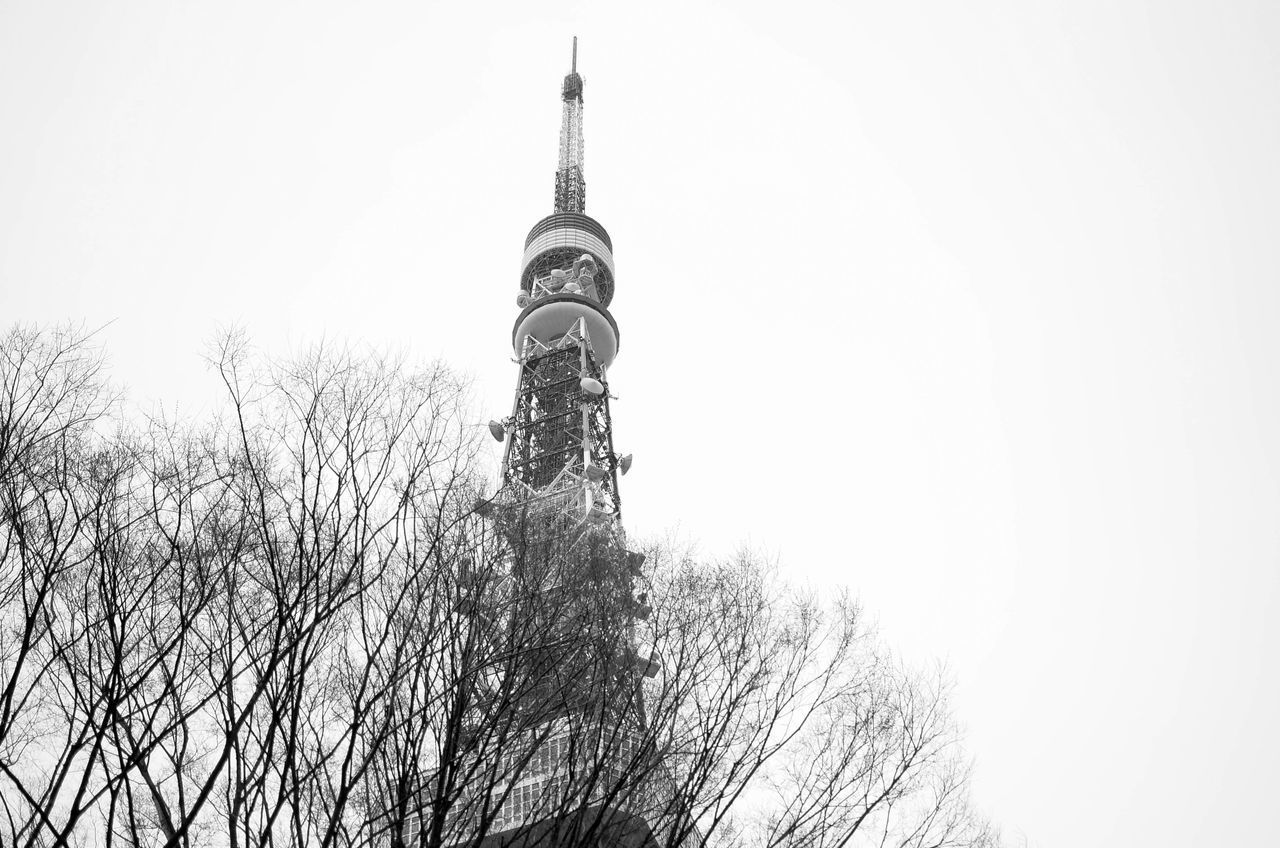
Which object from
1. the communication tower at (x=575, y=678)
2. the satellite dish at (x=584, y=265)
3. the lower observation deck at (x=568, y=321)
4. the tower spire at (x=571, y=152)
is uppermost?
the tower spire at (x=571, y=152)

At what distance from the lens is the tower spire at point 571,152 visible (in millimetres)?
56094

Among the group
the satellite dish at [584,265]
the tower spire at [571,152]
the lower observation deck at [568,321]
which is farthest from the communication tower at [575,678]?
the tower spire at [571,152]

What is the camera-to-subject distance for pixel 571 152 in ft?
194

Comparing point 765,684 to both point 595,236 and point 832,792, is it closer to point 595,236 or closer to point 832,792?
point 832,792

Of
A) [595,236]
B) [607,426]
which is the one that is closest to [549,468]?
[607,426]

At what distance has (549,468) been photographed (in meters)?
43.3

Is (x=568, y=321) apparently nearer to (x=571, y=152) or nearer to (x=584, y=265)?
(x=584, y=265)

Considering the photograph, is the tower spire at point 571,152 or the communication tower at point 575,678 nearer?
the communication tower at point 575,678

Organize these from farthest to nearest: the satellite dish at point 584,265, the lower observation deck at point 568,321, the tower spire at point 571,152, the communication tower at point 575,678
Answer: the tower spire at point 571,152 → the satellite dish at point 584,265 → the lower observation deck at point 568,321 → the communication tower at point 575,678

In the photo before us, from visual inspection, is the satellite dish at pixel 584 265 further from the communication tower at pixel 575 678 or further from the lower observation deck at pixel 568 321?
the communication tower at pixel 575 678

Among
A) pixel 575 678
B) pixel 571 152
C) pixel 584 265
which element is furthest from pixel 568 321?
pixel 575 678

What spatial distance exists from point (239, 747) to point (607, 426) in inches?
1458

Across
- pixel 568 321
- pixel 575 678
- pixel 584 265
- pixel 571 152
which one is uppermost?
pixel 571 152

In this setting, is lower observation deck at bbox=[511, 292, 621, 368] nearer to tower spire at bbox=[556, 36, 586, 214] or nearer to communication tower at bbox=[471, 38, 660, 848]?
tower spire at bbox=[556, 36, 586, 214]
